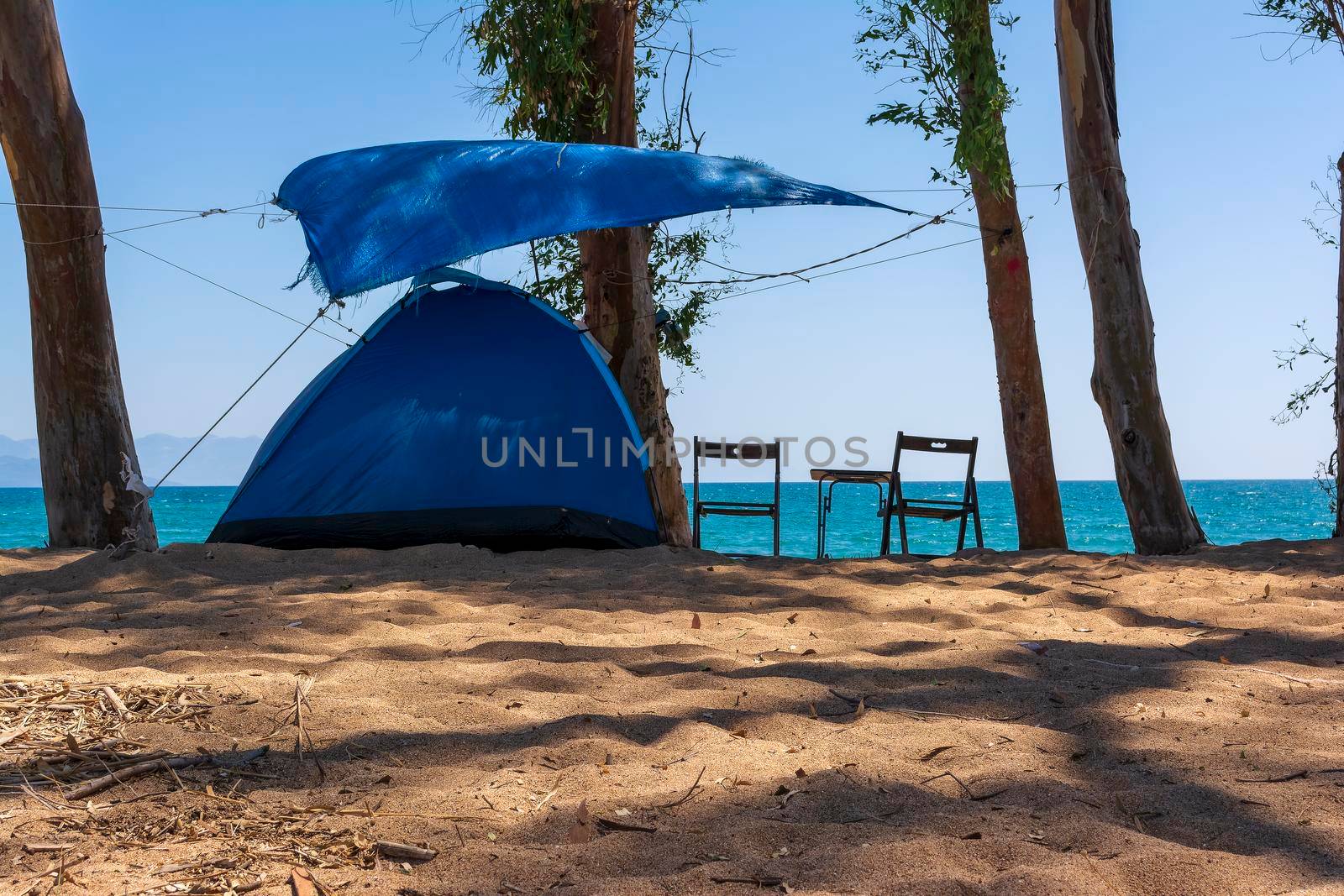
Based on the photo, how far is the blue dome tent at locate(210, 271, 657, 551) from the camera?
5.99 m

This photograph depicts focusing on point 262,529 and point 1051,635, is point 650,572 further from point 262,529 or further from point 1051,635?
point 262,529

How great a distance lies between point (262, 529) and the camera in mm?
5961

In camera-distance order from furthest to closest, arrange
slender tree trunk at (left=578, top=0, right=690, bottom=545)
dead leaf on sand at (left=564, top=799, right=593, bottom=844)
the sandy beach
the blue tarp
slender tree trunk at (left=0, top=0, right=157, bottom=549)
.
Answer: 1. slender tree trunk at (left=578, top=0, right=690, bottom=545)
2. slender tree trunk at (left=0, top=0, right=157, bottom=549)
3. the blue tarp
4. dead leaf on sand at (left=564, top=799, right=593, bottom=844)
5. the sandy beach

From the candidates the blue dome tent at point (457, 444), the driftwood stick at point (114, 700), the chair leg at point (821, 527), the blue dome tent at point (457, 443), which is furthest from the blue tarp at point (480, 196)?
the chair leg at point (821, 527)

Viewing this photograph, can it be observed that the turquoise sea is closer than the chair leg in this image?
No

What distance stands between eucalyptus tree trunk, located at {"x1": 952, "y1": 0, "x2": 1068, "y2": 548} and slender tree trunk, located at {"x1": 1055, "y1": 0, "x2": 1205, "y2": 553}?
1.79 feet

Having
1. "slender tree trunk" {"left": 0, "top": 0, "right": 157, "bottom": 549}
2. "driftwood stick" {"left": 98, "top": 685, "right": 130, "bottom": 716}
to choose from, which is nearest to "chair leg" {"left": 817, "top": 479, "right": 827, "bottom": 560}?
"slender tree trunk" {"left": 0, "top": 0, "right": 157, "bottom": 549}

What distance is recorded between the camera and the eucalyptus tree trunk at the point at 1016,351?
6.73 meters

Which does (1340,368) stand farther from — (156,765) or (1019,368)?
(156,765)

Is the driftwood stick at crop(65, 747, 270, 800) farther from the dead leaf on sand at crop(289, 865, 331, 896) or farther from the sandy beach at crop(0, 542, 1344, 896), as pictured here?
the dead leaf on sand at crop(289, 865, 331, 896)

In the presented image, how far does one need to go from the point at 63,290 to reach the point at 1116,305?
19.1 feet

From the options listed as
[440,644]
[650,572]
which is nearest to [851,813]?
[440,644]

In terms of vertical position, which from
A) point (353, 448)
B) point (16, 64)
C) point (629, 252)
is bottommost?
point (353, 448)

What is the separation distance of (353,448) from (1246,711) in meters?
4.82
